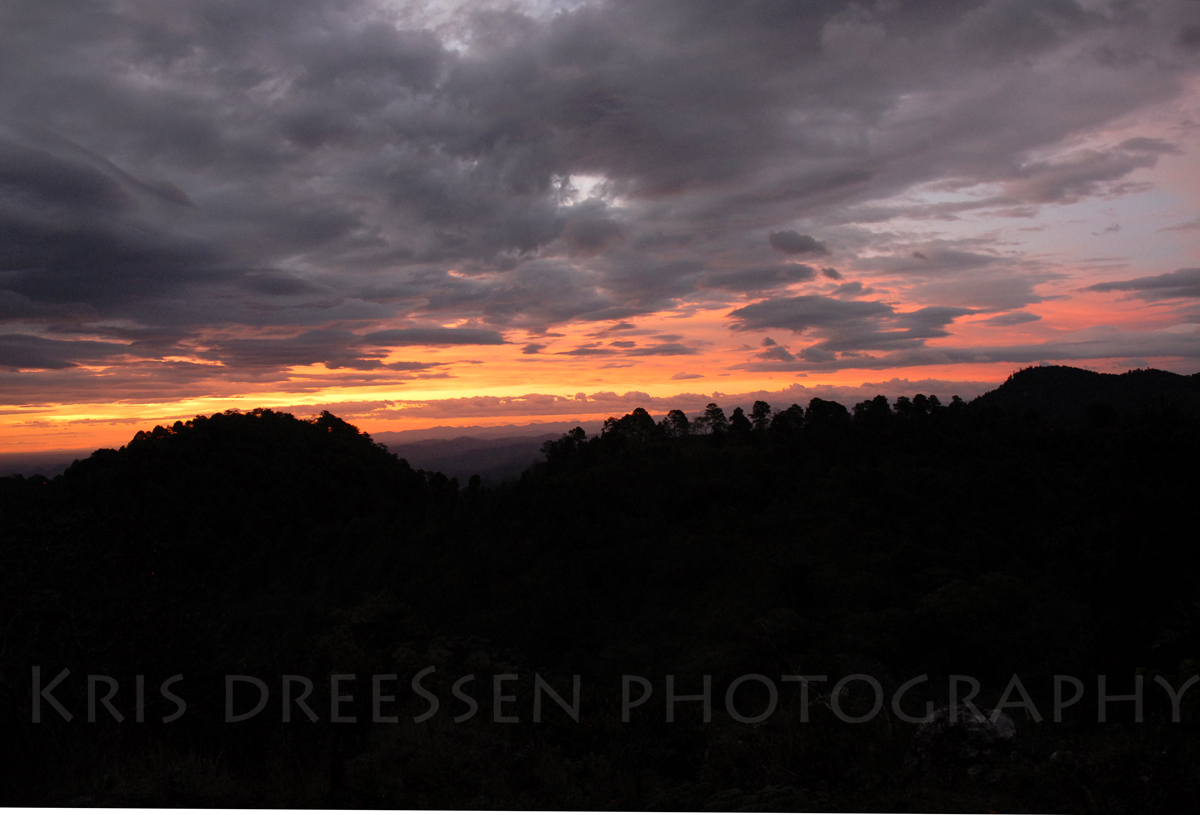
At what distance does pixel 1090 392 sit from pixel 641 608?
112 ft

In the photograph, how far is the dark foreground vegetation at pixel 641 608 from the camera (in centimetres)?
573

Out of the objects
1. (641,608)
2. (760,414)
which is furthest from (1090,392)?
(641,608)

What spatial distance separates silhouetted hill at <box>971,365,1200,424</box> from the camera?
3042 cm

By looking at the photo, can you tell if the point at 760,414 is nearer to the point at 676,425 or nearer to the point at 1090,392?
the point at 676,425

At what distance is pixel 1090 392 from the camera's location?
40.4 m

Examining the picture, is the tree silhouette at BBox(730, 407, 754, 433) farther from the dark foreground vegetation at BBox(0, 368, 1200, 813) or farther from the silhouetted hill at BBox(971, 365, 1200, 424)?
the silhouetted hill at BBox(971, 365, 1200, 424)

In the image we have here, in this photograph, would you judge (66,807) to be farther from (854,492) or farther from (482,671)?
(854,492)

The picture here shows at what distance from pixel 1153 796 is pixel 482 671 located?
33.3 ft

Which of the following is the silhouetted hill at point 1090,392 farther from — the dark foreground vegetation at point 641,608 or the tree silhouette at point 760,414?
the tree silhouette at point 760,414

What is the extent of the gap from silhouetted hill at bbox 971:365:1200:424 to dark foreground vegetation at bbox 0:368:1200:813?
47 cm

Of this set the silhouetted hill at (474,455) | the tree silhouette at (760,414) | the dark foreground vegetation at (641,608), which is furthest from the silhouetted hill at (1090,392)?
the silhouetted hill at (474,455)

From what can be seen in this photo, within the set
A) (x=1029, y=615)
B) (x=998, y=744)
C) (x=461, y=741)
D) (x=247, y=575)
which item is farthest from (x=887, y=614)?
(x=247, y=575)

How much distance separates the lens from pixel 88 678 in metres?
5.71

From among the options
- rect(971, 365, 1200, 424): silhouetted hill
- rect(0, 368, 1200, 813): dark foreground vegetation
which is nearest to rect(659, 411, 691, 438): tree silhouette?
rect(0, 368, 1200, 813): dark foreground vegetation
